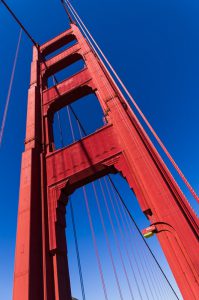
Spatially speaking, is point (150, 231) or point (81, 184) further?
point (81, 184)

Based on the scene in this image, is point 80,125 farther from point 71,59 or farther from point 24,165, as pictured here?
point 24,165

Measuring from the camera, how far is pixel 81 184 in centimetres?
702

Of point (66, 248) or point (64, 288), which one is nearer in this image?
point (64, 288)

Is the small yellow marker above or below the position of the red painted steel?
below

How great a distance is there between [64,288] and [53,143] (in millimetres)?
4836

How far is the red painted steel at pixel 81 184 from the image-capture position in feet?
14.7

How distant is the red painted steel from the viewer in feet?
14.7

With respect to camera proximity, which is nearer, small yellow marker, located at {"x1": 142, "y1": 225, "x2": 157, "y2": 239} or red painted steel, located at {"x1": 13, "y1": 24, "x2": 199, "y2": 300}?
red painted steel, located at {"x1": 13, "y1": 24, "x2": 199, "y2": 300}

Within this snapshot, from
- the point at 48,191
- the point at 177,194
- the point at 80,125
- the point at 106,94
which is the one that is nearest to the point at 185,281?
the point at 177,194

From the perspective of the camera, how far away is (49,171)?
7.38 metres

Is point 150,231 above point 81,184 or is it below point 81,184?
below

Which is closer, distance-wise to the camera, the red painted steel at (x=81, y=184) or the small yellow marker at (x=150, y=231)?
the red painted steel at (x=81, y=184)

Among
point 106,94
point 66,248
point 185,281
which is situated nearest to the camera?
point 185,281

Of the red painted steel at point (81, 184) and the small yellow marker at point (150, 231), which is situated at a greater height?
the red painted steel at point (81, 184)
